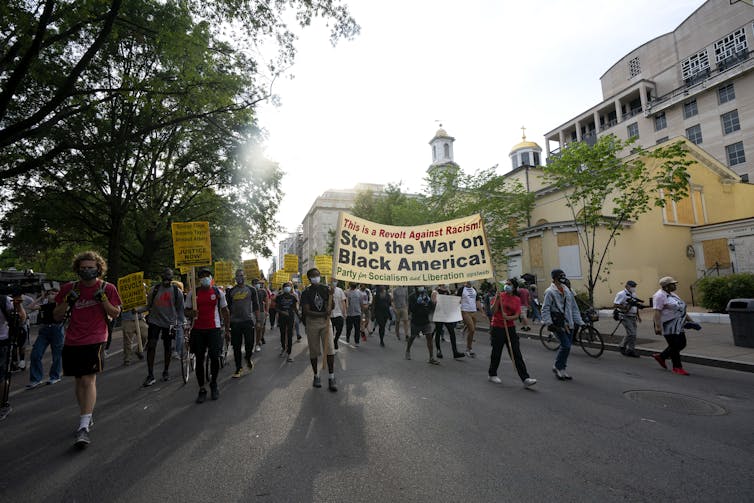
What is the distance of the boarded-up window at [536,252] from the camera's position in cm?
2366

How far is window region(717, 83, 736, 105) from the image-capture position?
35.3 m

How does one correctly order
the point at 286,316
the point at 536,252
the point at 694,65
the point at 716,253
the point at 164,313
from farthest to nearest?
the point at 694,65
the point at 536,252
the point at 716,253
the point at 286,316
the point at 164,313

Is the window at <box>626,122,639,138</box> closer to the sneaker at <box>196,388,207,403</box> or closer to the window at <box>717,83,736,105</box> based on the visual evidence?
the window at <box>717,83,736,105</box>

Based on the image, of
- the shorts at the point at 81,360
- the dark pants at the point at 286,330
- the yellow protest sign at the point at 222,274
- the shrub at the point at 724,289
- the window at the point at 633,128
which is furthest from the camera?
the window at the point at 633,128

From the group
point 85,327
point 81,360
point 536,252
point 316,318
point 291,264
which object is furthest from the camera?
point 536,252

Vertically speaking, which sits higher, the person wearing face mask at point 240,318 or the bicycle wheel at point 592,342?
the person wearing face mask at point 240,318

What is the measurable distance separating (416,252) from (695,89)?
152ft

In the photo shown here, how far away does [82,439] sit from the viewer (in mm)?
4016

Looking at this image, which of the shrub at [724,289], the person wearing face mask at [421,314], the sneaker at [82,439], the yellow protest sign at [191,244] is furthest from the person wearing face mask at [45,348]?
the shrub at [724,289]

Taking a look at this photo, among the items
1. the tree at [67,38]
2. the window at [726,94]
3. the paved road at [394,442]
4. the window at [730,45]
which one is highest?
the window at [730,45]

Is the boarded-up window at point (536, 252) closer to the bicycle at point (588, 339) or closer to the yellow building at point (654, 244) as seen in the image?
the yellow building at point (654, 244)

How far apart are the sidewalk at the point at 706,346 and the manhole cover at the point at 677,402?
10.6ft

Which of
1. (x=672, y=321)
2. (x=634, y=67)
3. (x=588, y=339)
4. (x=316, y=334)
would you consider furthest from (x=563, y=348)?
(x=634, y=67)

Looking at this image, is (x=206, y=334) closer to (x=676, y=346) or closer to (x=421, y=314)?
(x=421, y=314)
